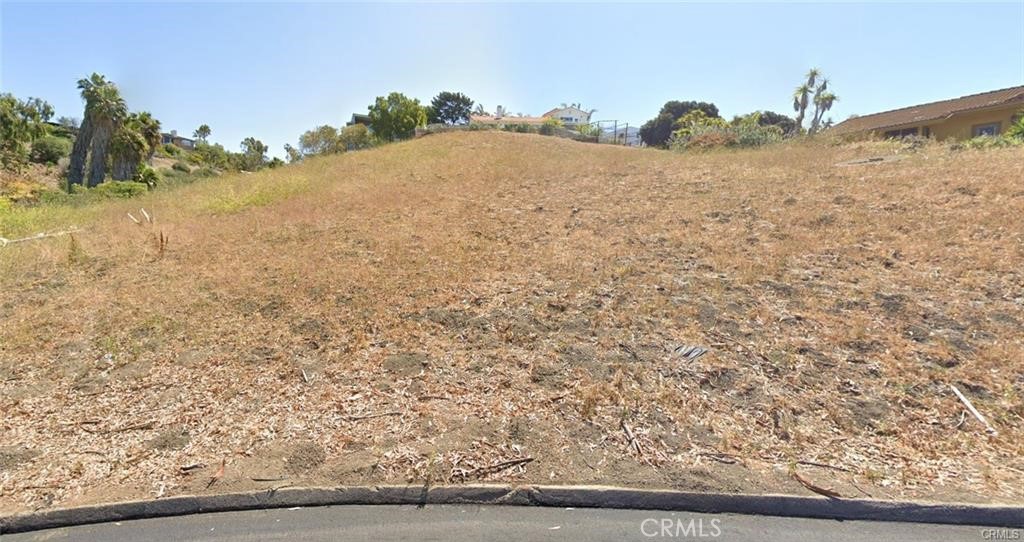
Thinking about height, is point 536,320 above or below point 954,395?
above

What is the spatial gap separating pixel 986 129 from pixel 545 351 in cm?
2556

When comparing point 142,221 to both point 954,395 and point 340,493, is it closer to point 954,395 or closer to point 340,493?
point 340,493

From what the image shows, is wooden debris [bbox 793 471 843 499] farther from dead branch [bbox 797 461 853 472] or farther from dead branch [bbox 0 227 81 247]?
dead branch [bbox 0 227 81 247]

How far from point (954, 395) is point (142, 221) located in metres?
14.0

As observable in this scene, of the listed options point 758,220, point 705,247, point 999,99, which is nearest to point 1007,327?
point 705,247

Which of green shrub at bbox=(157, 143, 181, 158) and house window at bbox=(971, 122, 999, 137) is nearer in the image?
house window at bbox=(971, 122, 999, 137)

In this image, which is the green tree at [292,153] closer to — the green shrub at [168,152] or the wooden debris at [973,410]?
the green shrub at [168,152]

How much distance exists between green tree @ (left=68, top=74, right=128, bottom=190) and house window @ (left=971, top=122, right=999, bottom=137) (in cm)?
4214

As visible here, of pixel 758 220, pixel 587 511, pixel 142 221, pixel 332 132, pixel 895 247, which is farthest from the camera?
pixel 332 132

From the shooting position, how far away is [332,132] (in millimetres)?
34312

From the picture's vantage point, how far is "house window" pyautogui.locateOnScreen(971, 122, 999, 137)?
1771 centimetres

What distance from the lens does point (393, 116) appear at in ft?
120

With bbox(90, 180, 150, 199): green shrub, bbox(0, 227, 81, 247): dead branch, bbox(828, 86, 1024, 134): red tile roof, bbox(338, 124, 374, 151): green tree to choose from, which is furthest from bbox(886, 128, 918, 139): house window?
bbox(90, 180, 150, 199): green shrub

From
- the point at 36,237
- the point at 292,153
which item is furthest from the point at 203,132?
the point at 36,237
